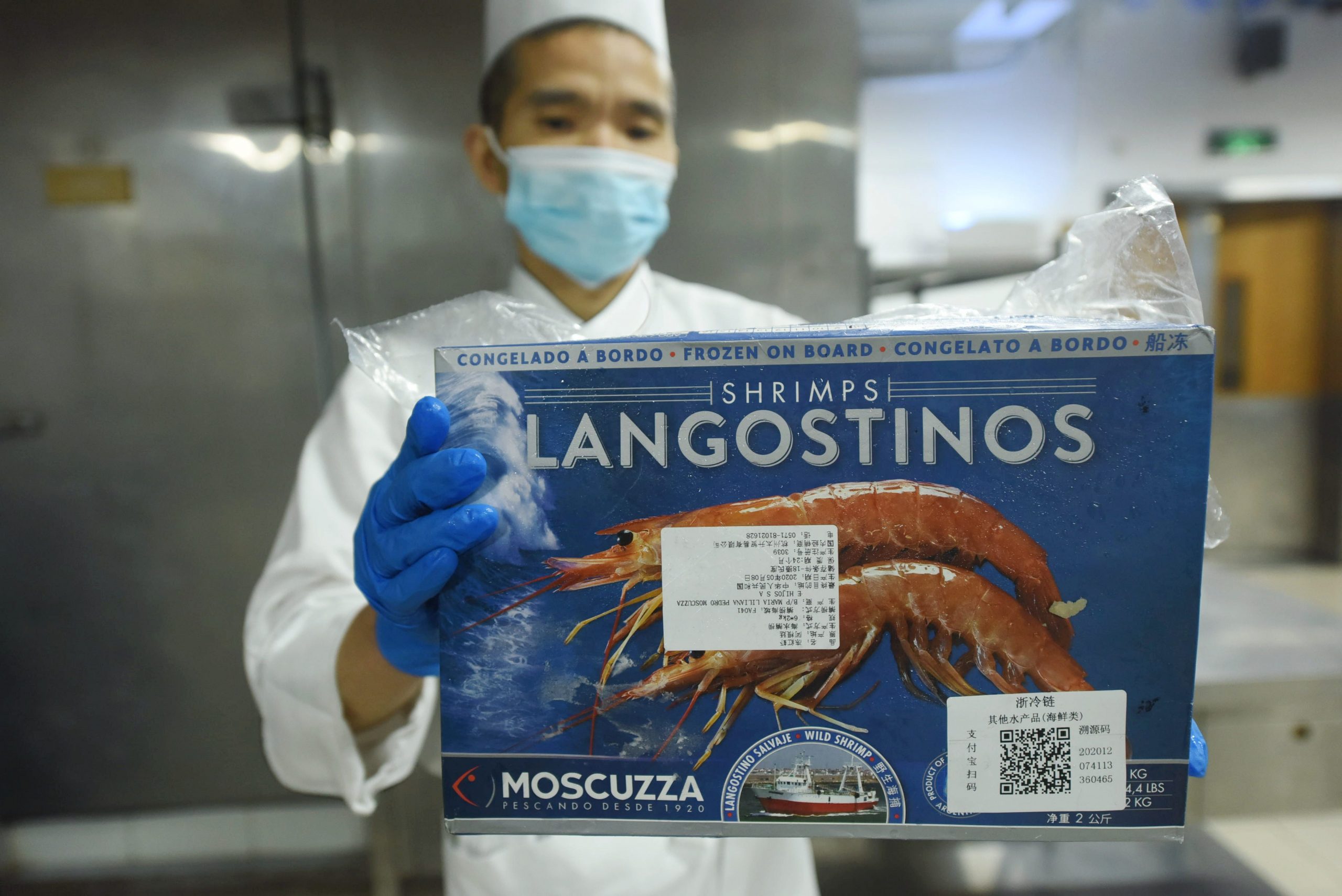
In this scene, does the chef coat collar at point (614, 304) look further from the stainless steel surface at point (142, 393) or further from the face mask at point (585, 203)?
the stainless steel surface at point (142, 393)

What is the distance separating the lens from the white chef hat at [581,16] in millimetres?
843

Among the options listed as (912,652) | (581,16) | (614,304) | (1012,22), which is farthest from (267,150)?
(1012,22)

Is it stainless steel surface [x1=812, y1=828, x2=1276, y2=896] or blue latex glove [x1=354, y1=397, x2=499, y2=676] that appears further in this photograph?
stainless steel surface [x1=812, y1=828, x2=1276, y2=896]

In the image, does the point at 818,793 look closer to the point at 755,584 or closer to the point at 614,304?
the point at 755,584

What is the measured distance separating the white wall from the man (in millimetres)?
2846

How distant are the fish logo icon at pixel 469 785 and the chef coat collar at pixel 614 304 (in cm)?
48

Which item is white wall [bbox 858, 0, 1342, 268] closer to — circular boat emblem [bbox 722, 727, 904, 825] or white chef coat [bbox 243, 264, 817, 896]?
white chef coat [bbox 243, 264, 817, 896]

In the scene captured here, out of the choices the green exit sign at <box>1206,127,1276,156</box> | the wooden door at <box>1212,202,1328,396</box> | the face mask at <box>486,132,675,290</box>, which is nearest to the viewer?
the face mask at <box>486,132,675,290</box>

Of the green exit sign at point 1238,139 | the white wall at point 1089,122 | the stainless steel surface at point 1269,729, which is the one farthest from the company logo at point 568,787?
the green exit sign at point 1238,139

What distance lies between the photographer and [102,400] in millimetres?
1660

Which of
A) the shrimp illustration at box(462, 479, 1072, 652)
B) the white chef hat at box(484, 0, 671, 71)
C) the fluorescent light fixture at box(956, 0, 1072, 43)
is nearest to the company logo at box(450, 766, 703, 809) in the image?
the shrimp illustration at box(462, 479, 1072, 652)

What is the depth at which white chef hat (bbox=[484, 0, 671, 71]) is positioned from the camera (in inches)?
33.2

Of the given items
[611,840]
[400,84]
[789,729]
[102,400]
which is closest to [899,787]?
[789,729]

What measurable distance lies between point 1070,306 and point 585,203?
0.50 metres
